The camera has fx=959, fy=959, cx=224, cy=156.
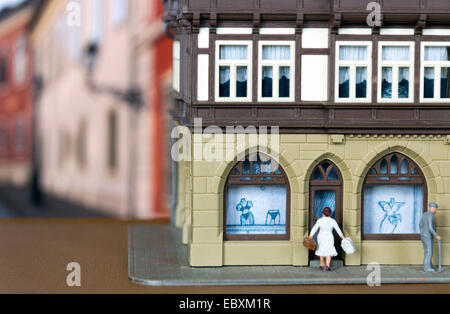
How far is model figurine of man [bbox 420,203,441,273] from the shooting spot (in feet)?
76.2

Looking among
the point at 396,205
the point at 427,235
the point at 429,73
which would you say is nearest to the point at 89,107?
the point at 396,205

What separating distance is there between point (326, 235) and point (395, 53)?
4884 millimetres

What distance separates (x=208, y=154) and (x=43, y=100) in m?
24.8

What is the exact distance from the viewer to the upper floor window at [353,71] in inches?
938

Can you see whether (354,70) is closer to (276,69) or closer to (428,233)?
(276,69)

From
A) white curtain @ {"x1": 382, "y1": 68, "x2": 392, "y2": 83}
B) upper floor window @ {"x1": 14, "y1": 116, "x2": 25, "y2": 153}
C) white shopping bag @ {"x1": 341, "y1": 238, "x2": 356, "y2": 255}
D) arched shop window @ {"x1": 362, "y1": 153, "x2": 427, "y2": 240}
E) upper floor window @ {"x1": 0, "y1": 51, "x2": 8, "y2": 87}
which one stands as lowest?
white shopping bag @ {"x1": 341, "y1": 238, "x2": 356, "y2": 255}

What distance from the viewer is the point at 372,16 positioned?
77.3 feet

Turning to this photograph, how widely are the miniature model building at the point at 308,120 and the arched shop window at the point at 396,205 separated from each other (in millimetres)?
55

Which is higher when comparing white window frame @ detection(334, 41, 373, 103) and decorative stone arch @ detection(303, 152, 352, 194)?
white window frame @ detection(334, 41, 373, 103)

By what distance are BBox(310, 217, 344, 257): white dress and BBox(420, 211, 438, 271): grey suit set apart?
199 centimetres

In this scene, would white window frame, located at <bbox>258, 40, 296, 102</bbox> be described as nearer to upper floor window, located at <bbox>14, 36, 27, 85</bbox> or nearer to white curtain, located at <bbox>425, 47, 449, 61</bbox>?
white curtain, located at <bbox>425, 47, 449, 61</bbox>

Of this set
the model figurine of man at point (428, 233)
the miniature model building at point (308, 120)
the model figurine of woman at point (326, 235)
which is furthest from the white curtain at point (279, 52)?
the model figurine of man at point (428, 233)

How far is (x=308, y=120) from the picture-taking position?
2383 cm

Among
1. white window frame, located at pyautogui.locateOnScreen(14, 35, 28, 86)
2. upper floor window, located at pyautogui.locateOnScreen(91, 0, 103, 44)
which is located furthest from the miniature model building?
white window frame, located at pyautogui.locateOnScreen(14, 35, 28, 86)
